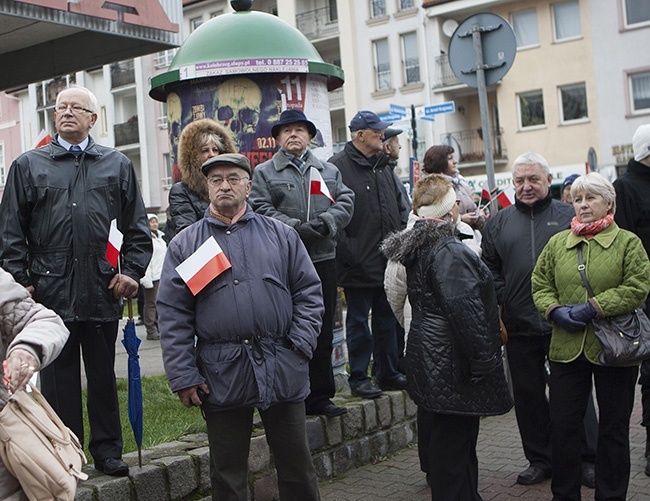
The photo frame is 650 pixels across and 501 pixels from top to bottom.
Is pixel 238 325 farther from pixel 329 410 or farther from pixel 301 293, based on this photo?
pixel 329 410

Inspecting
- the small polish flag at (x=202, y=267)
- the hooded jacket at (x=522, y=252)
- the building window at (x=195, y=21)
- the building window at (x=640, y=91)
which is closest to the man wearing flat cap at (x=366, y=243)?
the hooded jacket at (x=522, y=252)

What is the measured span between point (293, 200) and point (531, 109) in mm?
30218

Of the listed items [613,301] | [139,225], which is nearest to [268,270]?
[139,225]

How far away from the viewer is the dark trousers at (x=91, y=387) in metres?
4.62

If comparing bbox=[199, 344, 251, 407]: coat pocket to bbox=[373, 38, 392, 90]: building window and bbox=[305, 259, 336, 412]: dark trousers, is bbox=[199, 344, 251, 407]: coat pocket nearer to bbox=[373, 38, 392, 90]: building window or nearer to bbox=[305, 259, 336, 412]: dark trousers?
bbox=[305, 259, 336, 412]: dark trousers

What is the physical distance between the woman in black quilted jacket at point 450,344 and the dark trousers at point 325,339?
3.22 ft

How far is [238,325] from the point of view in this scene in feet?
13.1

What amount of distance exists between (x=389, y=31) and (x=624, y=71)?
35.4 feet

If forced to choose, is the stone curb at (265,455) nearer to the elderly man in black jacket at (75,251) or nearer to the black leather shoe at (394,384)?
the black leather shoe at (394,384)

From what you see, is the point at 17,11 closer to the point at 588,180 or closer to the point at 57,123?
the point at 57,123

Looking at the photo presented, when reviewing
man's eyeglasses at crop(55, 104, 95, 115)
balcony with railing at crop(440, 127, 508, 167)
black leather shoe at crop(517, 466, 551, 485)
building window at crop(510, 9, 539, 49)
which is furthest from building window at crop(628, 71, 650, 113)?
man's eyeglasses at crop(55, 104, 95, 115)

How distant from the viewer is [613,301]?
4.73 m

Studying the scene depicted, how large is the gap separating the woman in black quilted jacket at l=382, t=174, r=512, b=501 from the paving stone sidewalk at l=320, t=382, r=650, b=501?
0.90 m

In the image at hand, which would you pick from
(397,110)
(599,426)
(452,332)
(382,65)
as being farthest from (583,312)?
(382,65)
